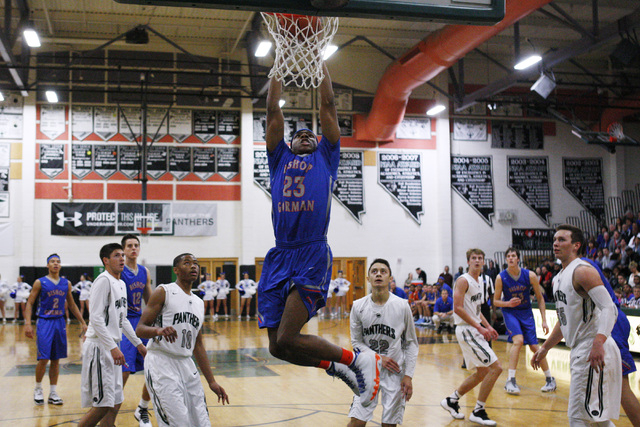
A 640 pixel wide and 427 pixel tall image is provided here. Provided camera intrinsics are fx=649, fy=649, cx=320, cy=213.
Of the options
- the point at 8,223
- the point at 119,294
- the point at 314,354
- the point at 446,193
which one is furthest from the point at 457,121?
the point at 314,354

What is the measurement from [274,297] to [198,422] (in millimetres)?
1471

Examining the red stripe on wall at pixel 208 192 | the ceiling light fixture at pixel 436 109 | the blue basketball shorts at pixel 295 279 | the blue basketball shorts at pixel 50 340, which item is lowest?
the blue basketball shorts at pixel 50 340

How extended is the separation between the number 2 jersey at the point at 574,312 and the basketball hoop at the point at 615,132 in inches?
741

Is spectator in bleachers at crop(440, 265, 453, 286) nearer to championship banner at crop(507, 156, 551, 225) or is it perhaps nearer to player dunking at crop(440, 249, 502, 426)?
championship banner at crop(507, 156, 551, 225)

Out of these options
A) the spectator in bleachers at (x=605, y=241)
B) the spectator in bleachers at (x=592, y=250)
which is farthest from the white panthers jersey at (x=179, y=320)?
the spectator in bleachers at (x=605, y=241)

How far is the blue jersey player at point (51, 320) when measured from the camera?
826cm

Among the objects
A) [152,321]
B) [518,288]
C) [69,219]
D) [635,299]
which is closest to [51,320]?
[152,321]

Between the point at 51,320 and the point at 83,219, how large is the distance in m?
14.2

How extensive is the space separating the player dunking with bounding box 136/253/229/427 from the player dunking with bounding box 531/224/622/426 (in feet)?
9.10

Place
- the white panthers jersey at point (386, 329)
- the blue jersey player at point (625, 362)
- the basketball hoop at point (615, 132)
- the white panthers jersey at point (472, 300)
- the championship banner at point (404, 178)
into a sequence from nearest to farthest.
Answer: the blue jersey player at point (625, 362) < the white panthers jersey at point (386, 329) < the white panthers jersey at point (472, 300) < the basketball hoop at point (615, 132) < the championship banner at point (404, 178)

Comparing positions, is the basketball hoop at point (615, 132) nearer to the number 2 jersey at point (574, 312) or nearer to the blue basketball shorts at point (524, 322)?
the blue basketball shorts at point (524, 322)

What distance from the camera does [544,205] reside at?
24703 millimetres

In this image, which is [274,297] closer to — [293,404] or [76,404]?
[293,404]

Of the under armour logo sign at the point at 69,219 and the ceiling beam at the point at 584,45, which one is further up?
the ceiling beam at the point at 584,45
